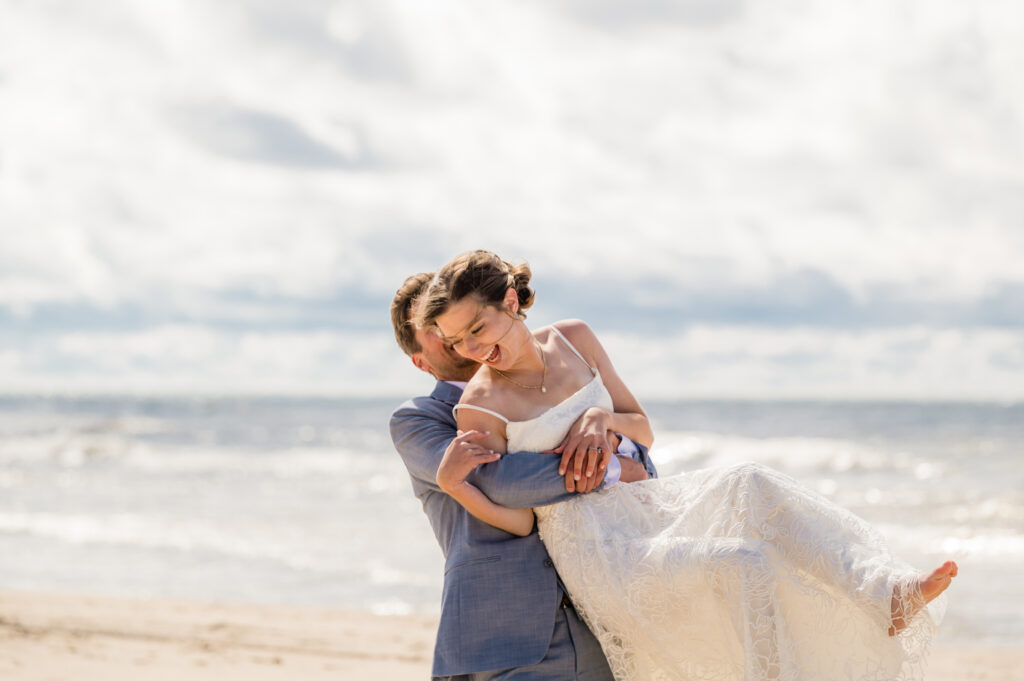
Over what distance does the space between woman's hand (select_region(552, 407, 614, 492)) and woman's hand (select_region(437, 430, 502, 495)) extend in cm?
23

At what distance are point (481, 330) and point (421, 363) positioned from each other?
1.72 feet

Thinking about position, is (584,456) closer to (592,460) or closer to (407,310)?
(592,460)

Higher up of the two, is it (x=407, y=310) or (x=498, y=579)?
(x=407, y=310)

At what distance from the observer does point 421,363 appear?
3.71 metres

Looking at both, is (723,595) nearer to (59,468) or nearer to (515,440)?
(515,440)

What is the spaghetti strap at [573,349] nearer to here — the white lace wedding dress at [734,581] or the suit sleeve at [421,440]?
the white lace wedding dress at [734,581]

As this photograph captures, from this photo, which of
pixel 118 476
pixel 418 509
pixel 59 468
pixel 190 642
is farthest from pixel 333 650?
pixel 59 468

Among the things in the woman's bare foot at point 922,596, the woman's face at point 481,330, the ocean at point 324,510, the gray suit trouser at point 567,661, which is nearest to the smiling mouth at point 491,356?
the woman's face at point 481,330

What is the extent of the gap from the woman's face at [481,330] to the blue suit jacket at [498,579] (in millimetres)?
309

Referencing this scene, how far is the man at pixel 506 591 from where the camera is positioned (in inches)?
123

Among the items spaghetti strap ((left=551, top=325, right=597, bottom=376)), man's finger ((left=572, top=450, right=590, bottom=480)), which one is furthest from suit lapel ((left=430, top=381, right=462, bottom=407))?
man's finger ((left=572, top=450, right=590, bottom=480))

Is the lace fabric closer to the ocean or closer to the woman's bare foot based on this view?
the woman's bare foot

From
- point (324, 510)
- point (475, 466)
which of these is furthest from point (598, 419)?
point (324, 510)

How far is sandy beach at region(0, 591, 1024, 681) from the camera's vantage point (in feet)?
19.1
